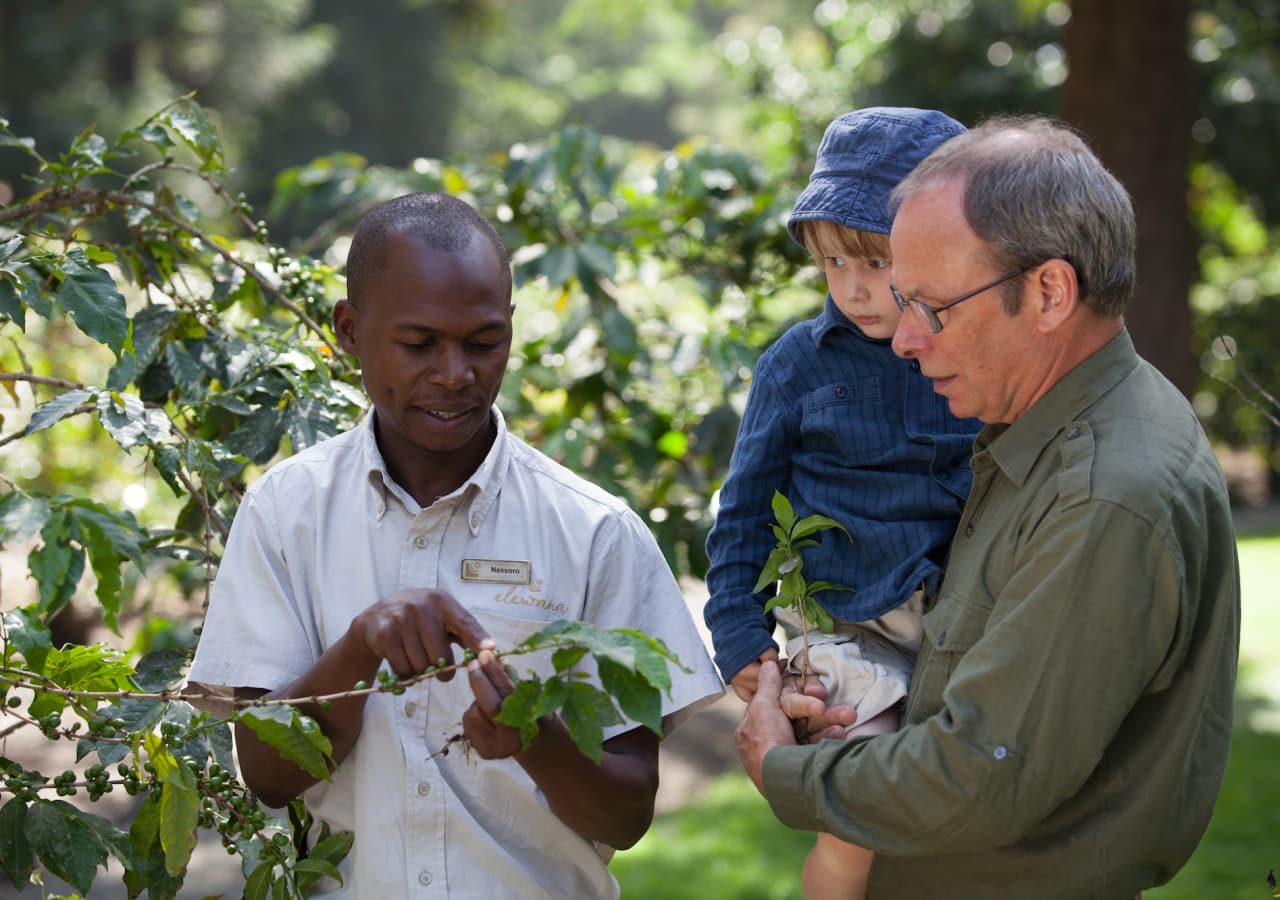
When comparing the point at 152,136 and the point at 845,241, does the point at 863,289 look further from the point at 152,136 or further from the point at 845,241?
the point at 152,136

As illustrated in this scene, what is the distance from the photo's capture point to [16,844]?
2230 mm

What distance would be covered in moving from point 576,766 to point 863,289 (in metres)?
0.91

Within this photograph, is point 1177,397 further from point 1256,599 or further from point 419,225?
point 1256,599

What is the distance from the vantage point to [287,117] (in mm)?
27016

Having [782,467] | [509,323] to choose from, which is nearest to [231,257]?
[509,323]

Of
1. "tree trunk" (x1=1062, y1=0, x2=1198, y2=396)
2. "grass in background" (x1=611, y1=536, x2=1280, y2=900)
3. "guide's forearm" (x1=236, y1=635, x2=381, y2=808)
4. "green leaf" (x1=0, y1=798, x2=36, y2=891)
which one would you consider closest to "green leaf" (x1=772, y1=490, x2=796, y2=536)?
"guide's forearm" (x1=236, y1=635, x2=381, y2=808)

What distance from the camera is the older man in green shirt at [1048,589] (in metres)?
1.79

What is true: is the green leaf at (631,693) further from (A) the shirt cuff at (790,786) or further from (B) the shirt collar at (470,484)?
(B) the shirt collar at (470,484)

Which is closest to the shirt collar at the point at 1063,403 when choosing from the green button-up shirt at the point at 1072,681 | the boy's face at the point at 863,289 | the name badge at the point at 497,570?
the green button-up shirt at the point at 1072,681

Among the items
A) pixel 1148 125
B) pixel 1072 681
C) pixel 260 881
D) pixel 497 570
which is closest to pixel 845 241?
pixel 497 570

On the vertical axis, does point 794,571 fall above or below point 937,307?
below

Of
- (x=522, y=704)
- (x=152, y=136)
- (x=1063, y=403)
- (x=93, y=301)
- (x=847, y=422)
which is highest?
(x=152, y=136)

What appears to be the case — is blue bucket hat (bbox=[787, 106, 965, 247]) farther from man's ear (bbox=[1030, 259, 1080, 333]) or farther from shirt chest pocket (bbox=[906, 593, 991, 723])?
shirt chest pocket (bbox=[906, 593, 991, 723])

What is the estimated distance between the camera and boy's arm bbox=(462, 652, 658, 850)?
1872 millimetres
